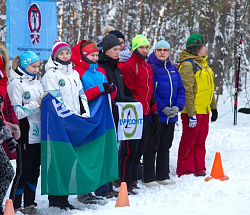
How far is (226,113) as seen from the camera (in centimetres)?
1753

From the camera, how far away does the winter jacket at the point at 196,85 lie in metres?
8.17

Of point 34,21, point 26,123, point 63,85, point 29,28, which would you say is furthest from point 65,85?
point 34,21

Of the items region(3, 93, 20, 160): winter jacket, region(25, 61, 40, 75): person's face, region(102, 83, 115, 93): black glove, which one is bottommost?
region(3, 93, 20, 160): winter jacket

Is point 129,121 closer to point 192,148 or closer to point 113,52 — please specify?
point 113,52

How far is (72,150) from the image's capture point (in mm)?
5766

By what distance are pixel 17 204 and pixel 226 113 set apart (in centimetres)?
1286

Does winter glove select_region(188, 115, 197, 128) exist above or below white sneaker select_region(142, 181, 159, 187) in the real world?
above

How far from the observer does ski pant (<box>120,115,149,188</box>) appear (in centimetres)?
700

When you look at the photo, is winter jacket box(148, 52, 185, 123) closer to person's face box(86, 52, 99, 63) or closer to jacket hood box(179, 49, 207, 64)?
jacket hood box(179, 49, 207, 64)

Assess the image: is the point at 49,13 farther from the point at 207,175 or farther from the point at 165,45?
the point at 207,175

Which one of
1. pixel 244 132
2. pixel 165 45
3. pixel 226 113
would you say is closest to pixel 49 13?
pixel 165 45

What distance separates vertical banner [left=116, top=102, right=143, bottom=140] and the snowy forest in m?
12.4

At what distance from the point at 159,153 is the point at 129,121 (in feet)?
4.15

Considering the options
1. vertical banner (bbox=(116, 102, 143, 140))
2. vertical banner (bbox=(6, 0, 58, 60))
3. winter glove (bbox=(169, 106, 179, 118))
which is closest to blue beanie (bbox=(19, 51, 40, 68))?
vertical banner (bbox=(116, 102, 143, 140))
